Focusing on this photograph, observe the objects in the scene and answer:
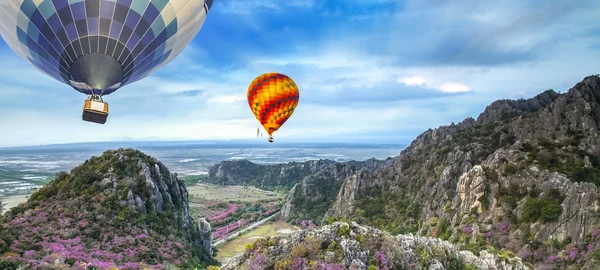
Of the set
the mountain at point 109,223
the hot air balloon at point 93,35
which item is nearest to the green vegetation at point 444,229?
the mountain at point 109,223

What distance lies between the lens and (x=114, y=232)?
31828mm

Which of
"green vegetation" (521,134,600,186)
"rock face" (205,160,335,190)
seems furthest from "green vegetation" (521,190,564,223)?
"rock face" (205,160,335,190)

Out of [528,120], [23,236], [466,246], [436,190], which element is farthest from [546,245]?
[23,236]

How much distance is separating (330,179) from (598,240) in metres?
75.0

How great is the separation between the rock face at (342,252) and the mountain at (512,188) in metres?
3.75

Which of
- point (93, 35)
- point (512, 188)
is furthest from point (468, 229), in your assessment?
point (93, 35)

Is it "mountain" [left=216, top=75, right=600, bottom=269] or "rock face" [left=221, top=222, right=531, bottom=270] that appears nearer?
"rock face" [left=221, top=222, right=531, bottom=270]

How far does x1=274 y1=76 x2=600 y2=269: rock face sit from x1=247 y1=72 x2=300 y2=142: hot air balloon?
19.5 metres

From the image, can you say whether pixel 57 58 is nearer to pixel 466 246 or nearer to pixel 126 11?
pixel 126 11

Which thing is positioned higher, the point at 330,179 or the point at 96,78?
the point at 96,78

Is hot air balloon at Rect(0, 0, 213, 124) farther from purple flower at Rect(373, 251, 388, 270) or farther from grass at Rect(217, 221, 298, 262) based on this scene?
grass at Rect(217, 221, 298, 262)

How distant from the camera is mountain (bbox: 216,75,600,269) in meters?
26.8

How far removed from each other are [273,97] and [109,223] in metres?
21.1

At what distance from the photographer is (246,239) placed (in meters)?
64.1
